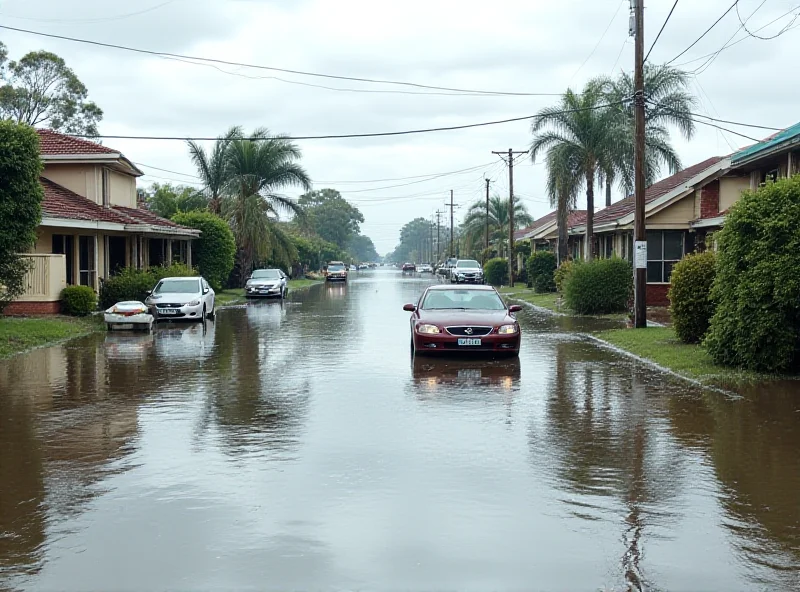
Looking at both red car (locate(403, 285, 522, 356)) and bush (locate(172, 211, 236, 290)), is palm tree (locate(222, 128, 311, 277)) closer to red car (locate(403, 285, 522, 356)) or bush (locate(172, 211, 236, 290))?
bush (locate(172, 211, 236, 290))

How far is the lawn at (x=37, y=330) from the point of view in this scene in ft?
63.0

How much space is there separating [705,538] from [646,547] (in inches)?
19.8

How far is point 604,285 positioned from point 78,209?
17.1 m

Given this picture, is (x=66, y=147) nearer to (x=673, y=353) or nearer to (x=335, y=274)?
(x=673, y=353)

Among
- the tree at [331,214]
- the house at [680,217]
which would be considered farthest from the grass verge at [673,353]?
the tree at [331,214]

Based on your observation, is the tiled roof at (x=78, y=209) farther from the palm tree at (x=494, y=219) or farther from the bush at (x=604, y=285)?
the palm tree at (x=494, y=219)

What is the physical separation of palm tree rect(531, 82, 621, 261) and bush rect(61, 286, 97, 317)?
18788mm

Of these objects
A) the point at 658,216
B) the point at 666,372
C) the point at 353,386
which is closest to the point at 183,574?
the point at 353,386

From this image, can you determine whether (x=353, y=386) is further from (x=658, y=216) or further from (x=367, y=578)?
(x=658, y=216)

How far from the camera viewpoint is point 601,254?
42.1m

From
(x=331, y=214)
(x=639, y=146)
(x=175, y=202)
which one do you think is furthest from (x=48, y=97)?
(x=331, y=214)

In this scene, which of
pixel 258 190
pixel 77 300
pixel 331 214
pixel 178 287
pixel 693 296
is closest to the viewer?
pixel 693 296

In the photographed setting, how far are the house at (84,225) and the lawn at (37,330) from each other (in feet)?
5.33

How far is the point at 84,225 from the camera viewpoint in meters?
28.3
